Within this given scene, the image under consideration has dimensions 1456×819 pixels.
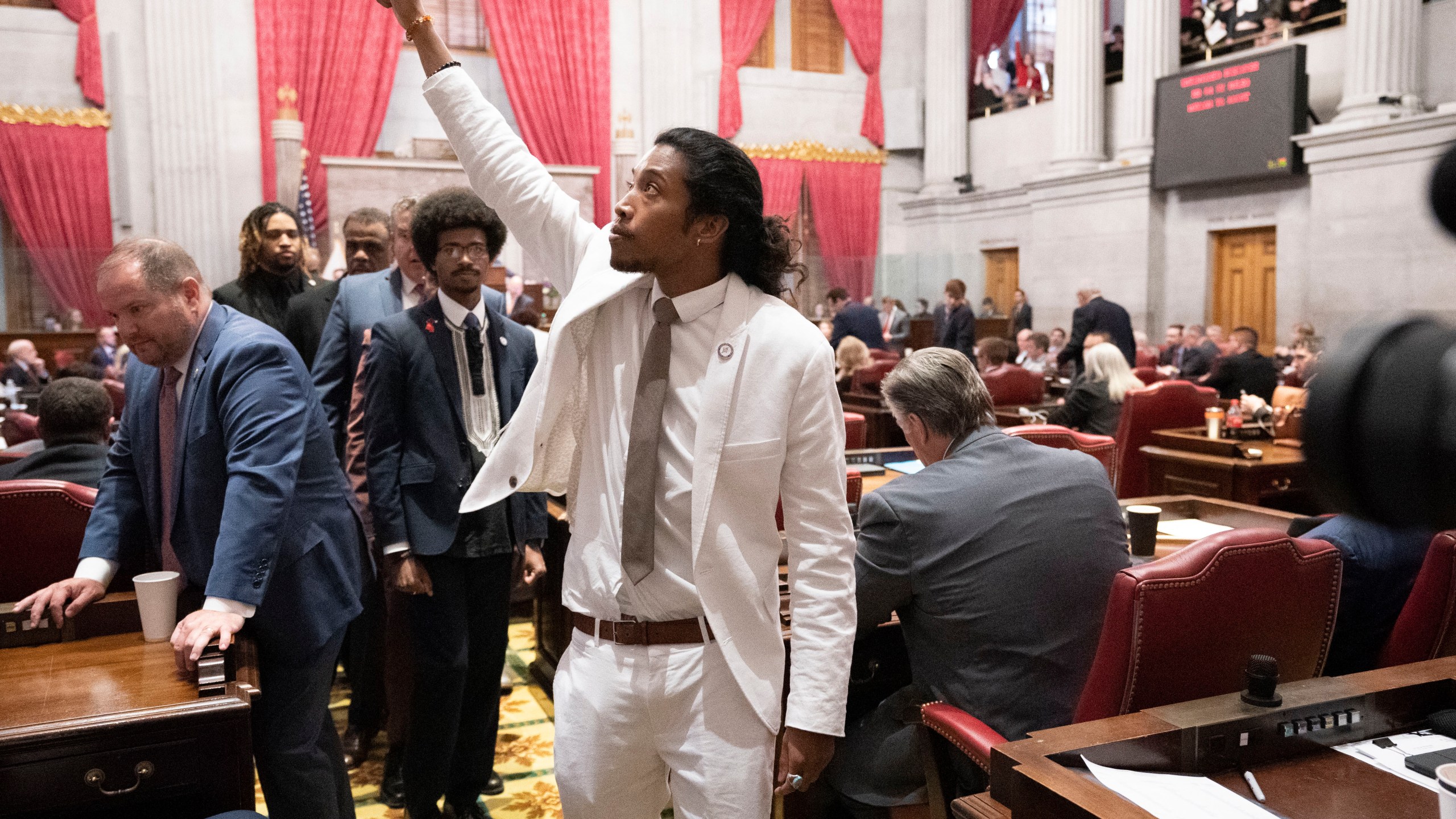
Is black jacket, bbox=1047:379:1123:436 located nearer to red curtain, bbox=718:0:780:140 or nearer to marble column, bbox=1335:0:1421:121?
marble column, bbox=1335:0:1421:121

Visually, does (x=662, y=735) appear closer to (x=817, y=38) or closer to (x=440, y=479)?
(x=440, y=479)

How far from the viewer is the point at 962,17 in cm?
1532

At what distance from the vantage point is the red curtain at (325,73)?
12344mm

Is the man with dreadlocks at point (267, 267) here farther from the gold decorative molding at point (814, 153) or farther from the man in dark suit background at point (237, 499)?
the gold decorative molding at point (814, 153)

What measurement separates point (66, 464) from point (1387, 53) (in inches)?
429

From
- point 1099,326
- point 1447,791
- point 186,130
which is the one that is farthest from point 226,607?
point 186,130

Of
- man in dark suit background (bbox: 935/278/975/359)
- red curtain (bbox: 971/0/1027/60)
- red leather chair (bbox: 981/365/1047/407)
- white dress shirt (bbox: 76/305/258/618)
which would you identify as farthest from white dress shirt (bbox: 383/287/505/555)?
red curtain (bbox: 971/0/1027/60)

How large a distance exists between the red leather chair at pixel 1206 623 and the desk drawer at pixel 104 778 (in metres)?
1.27

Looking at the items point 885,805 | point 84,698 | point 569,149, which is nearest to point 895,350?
point 569,149

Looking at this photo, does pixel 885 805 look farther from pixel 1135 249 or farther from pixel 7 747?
pixel 1135 249

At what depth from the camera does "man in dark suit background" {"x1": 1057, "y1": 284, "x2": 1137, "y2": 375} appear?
8.21 m

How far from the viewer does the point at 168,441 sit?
2053 millimetres

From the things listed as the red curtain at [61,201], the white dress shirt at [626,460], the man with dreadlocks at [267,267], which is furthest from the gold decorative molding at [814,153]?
the white dress shirt at [626,460]

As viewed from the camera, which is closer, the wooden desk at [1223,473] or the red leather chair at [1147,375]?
the wooden desk at [1223,473]
